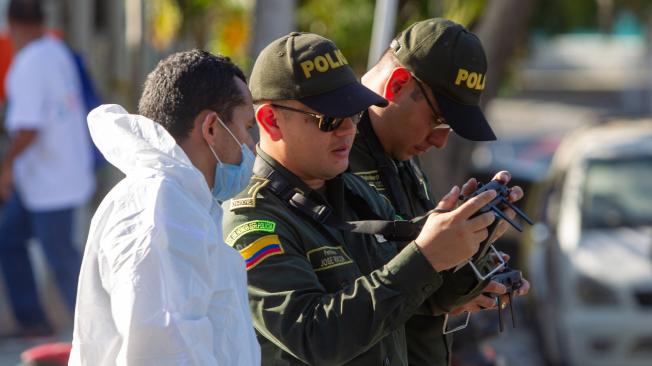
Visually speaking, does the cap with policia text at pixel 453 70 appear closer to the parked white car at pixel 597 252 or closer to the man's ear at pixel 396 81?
the man's ear at pixel 396 81

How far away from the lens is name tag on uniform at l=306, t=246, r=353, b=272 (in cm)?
287

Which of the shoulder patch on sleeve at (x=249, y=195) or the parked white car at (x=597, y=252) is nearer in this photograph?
the shoulder patch on sleeve at (x=249, y=195)

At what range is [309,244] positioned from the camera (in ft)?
9.45

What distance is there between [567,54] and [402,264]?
4831 centimetres

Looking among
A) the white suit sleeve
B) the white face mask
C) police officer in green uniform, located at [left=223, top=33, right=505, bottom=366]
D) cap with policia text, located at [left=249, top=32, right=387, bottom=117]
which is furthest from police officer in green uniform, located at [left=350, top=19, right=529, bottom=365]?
the white suit sleeve

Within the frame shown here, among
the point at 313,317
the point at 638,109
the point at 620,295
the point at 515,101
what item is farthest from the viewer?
the point at 515,101

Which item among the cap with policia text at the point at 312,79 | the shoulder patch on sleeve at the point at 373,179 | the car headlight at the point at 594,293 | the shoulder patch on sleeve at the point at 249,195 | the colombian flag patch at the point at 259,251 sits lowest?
the car headlight at the point at 594,293

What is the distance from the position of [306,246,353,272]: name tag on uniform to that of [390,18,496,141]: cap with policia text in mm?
A: 607

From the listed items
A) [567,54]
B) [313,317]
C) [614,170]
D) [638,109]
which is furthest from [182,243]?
[567,54]

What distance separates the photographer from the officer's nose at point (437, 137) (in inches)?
136

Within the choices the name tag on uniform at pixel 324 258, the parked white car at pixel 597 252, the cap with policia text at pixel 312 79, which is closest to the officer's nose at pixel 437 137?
the cap with policia text at pixel 312 79

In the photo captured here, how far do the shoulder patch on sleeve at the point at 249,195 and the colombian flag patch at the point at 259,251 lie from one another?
12 cm

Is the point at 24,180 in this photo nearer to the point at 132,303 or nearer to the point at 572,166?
the point at 572,166

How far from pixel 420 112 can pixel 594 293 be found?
5151 millimetres
